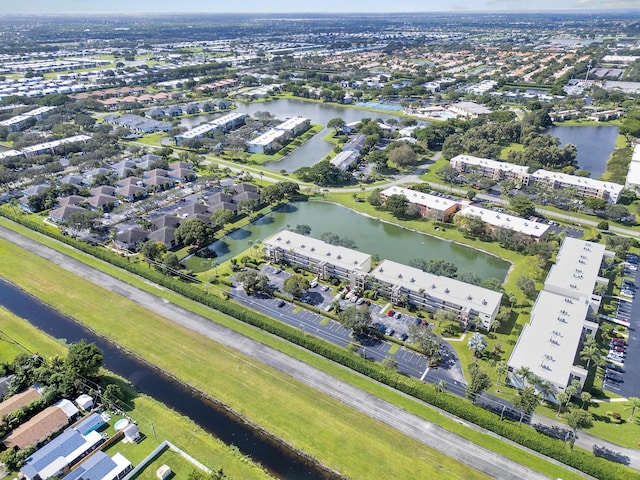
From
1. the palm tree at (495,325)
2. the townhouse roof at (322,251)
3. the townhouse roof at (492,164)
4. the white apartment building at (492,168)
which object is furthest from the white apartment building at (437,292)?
the townhouse roof at (492,164)

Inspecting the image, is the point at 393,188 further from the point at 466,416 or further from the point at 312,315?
the point at 466,416

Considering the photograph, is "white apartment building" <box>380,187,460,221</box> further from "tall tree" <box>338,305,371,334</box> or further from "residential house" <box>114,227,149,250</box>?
"residential house" <box>114,227,149,250</box>

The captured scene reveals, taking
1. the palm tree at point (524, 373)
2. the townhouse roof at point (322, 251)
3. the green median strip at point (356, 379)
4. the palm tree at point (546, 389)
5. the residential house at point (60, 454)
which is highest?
the townhouse roof at point (322, 251)

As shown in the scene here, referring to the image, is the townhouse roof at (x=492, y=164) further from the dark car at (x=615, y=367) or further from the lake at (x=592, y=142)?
the dark car at (x=615, y=367)

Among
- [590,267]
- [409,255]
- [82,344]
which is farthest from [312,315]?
[590,267]

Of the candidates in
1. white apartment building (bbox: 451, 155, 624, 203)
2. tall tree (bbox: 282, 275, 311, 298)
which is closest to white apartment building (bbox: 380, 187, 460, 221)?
white apartment building (bbox: 451, 155, 624, 203)

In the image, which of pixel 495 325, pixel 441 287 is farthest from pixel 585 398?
pixel 441 287
